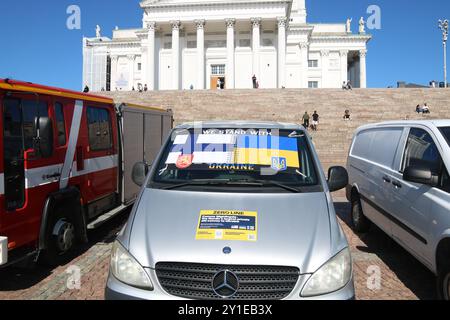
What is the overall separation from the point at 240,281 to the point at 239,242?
10.9 inches

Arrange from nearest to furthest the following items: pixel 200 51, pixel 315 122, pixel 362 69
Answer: pixel 315 122 → pixel 200 51 → pixel 362 69

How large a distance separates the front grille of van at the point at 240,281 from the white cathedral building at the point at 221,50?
149 feet

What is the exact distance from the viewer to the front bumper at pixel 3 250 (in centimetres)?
419

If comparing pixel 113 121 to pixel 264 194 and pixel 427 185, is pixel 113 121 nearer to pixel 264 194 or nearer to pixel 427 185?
pixel 264 194

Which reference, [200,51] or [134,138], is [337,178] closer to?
[134,138]

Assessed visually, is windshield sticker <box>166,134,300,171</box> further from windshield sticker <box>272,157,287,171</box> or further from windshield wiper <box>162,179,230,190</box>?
windshield wiper <box>162,179,230,190</box>

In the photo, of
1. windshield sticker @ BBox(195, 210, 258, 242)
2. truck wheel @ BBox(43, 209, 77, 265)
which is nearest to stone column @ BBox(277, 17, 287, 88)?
truck wheel @ BBox(43, 209, 77, 265)

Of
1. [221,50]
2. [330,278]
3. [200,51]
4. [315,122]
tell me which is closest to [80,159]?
[330,278]

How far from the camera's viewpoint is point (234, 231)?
2.78 meters

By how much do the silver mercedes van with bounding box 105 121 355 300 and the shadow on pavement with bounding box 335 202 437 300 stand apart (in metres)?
1.98

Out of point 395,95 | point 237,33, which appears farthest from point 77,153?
point 237,33

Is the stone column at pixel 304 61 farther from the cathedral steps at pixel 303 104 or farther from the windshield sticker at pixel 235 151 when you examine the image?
the windshield sticker at pixel 235 151

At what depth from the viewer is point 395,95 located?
2892cm

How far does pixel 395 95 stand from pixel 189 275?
99.1ft
